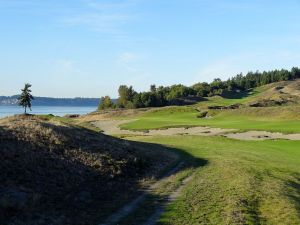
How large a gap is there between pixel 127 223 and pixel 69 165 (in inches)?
316

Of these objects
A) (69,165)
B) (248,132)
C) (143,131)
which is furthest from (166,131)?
(69,165)

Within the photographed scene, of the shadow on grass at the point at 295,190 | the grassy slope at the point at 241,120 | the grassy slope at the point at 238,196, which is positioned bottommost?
the shadow on grass at the point at 295,190

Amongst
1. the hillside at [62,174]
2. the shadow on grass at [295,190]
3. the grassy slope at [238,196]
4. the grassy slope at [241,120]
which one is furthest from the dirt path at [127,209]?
the grassy slope at [241,120]

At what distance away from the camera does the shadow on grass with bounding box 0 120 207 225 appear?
1709 centimetres

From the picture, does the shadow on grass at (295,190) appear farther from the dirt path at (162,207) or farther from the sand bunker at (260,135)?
the sand bunker at (260,135)

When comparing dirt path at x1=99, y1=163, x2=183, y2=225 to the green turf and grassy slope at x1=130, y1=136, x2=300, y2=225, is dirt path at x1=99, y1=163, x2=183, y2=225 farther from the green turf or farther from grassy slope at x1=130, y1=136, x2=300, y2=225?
the green turf

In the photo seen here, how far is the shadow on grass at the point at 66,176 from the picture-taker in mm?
17089

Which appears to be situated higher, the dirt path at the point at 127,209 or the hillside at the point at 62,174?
the hillside at the point at 62,174

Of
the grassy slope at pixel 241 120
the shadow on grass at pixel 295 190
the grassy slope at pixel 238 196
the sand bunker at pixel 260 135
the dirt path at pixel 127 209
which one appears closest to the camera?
the dirt path at pixel 127 209

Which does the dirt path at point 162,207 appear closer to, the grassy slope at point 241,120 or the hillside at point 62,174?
the hillside at point 62,174

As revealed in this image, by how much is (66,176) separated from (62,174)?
0.76 feet

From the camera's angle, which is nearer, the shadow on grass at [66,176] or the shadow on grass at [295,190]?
the shadow on grass at [66,176]

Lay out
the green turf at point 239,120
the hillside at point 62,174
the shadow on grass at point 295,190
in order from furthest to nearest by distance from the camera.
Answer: the green turf at point 239,120
the shadow on grass at point 295,190
the hillside at point 62,174

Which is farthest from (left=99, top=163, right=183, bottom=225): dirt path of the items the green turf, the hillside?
the green turf
